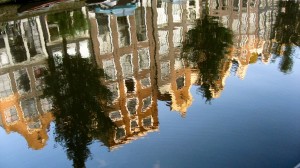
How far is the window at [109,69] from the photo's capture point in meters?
29.2

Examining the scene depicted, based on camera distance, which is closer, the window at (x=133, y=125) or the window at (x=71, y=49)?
the window at (x=133, y=125)

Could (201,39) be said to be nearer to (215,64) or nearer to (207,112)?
(215,64)

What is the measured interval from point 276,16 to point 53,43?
81.7 ft

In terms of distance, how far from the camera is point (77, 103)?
74.4ft

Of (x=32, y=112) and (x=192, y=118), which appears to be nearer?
(x=192, y=118)

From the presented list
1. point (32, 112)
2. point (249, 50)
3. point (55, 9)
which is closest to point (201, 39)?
point (249, 50)

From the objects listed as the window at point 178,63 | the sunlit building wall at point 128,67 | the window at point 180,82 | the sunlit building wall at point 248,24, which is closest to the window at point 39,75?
the sunlit building wall at point 128,67

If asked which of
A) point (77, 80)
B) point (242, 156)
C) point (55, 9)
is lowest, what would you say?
point (242, 156)

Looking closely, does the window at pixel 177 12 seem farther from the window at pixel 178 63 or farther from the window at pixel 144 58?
the window at pixel 178 63

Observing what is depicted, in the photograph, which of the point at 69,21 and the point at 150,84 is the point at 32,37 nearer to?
the point at 69,21

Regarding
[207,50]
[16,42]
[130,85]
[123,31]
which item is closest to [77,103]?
[130,85]

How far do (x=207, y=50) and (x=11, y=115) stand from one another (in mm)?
15854

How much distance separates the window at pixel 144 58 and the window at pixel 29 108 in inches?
459

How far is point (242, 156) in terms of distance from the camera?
17188mm
